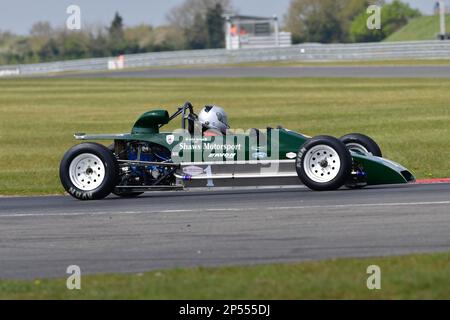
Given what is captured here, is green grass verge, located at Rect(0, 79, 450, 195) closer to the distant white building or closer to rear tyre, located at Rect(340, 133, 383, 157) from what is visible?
rear tyre, located at Rect(340, 133, 383, 157)

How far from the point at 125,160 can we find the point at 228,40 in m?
71.8

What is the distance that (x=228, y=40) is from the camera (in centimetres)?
8594

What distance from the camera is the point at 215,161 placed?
1430 cm

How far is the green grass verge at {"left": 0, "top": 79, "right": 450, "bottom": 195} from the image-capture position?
2023cm

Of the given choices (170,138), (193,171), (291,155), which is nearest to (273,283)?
(291,155)

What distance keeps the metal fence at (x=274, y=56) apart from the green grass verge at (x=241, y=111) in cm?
1000

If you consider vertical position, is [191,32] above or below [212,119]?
above

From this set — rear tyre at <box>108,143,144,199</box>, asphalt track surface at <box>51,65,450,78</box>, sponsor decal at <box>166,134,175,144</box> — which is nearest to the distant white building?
asphalt track surface at <box>51,65,450,78</box>

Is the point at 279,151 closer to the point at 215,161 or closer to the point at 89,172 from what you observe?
the point at 215,161

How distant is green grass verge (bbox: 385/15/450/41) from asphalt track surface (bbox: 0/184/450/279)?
68004 mm

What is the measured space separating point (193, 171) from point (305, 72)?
30.8 m

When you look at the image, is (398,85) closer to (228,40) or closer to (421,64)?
(421,64)

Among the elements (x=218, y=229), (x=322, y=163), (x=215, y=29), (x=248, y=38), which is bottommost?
(x=218, y=229)

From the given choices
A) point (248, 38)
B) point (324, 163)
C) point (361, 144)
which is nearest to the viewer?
point (324, 163)
